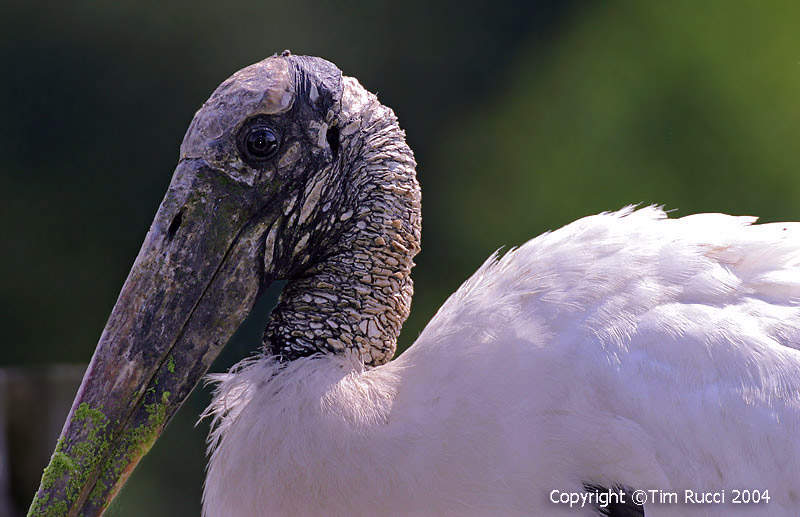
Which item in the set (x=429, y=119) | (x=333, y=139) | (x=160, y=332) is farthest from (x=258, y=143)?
(x=429, y=119)

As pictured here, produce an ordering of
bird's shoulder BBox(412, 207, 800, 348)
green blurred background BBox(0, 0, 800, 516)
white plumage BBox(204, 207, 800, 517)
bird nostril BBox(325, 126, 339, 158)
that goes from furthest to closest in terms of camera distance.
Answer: green blurred background BBox(0, 0, 800, 516), bird nostril BBox(325, 126, 339, 158), bird's shoulder BBox(412, 207, 800, 348), white plumage BBox(204, 207, 800, 517)

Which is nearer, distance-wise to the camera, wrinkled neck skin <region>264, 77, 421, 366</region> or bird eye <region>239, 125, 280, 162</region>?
bird eye <region>239, 125, 280, 162</region>

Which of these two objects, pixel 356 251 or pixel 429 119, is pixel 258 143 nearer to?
pixel 356 251

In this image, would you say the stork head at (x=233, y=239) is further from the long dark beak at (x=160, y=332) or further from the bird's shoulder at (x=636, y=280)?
the bird's shoulder at (x=636, y=280)

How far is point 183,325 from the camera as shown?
182cm

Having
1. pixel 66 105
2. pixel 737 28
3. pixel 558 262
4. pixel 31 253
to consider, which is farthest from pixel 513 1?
pixel 558 262

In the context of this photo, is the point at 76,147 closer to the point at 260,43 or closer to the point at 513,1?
the point at 260,43

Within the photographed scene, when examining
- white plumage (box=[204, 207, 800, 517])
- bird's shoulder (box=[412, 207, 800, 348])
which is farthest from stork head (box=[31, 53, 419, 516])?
bird's shoulder (box=[412, 207, 800, 348])

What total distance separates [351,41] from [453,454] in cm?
341

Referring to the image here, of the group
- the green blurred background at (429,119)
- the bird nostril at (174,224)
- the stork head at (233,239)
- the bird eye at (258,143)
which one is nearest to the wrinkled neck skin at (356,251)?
the stork head at (233,239)

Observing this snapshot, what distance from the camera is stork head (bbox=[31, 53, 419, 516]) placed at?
175cm

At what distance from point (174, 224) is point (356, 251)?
42cm

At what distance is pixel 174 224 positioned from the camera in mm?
1811

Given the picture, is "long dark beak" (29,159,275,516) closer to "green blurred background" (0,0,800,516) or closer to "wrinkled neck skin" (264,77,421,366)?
"wrinkled neck skin" (264,77,421,366)
